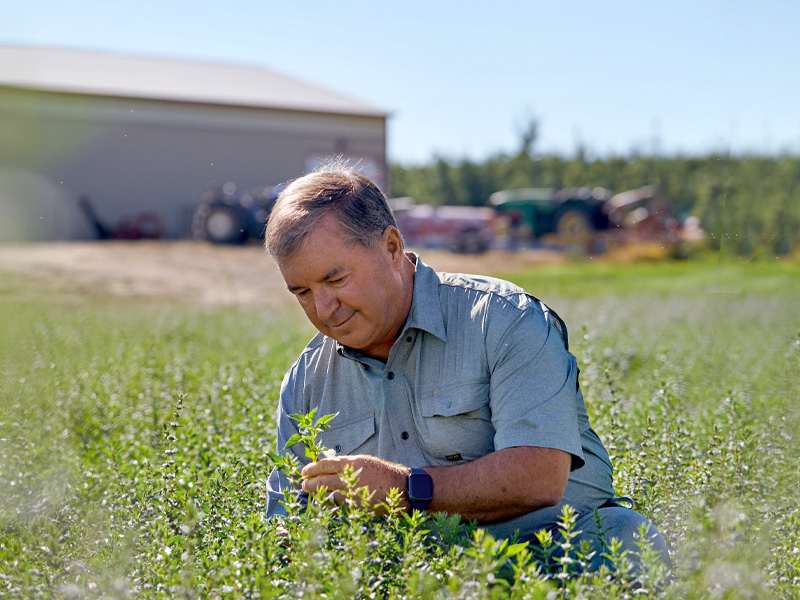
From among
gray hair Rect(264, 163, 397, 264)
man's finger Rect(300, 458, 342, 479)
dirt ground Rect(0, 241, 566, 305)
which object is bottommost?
dirt ground Rect(0, 241, 566, 305)

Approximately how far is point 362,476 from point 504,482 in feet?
1.31

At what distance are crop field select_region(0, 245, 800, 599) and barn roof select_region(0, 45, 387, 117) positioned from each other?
18987 mm

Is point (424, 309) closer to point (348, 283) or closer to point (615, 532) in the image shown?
point (348, 283)

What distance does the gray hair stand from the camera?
256cm

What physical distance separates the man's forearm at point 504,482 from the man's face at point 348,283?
0.53m

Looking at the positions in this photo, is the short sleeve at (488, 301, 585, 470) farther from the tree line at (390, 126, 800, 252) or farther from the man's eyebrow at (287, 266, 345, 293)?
the tree line at (390, 126, 800, 252)

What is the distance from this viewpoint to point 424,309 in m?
2.70

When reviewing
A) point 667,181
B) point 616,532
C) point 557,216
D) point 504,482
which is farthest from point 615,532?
point 667,181

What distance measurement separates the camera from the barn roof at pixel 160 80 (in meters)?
24.2

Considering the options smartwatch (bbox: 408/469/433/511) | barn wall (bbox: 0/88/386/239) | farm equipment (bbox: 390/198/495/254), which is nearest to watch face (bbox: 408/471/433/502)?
smartwatch (bbox: 408/469/433/511)

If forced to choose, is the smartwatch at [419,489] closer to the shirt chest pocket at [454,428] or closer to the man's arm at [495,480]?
the man's arm at [495,480]

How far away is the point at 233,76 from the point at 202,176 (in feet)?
14.1

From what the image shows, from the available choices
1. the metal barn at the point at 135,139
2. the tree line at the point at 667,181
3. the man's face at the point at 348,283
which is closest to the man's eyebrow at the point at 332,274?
the man's face at the point at 348,283

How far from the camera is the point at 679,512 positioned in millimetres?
2635
